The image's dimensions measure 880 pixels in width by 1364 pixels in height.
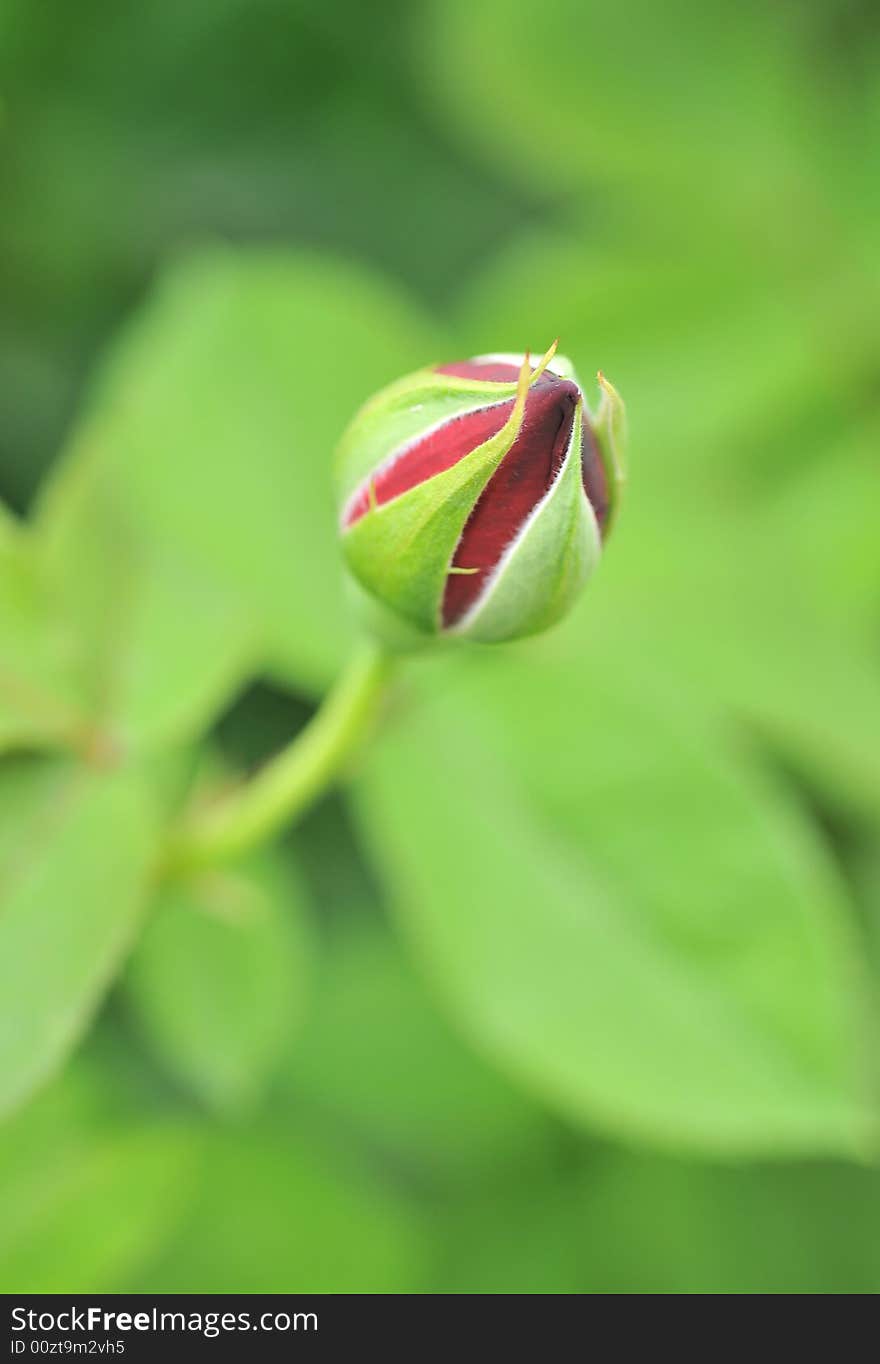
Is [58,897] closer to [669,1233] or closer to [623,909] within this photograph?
[623,909]

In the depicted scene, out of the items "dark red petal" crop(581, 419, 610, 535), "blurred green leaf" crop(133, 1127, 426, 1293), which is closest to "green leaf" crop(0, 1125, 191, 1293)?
"blurred green leaf" crop(133, 1127, 426, 1293)

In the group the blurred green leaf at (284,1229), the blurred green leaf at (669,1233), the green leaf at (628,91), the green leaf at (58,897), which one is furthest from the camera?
the green leaf at (628,91)

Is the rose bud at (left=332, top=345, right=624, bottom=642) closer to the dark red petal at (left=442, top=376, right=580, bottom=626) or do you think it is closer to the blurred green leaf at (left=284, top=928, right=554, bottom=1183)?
the dark red petal at (left=442, top=376, right=580, bottom=626)

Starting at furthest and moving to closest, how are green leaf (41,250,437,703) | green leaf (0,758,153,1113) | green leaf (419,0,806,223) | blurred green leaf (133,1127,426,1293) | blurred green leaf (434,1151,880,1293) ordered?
1. green leaf (419,0,806,223)
2. blurred green leaf (434,1151,880,1293)
3. blurred green leaf (133,1127,426,1293)
4. green leaf (41,250,437,703)
5. green leaf (0,758,153,1113)

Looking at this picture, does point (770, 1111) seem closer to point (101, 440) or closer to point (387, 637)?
point (387, 637)

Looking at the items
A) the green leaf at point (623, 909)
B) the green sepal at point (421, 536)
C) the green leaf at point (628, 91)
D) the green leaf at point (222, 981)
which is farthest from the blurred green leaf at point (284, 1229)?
the green leaf at point (628, 91)

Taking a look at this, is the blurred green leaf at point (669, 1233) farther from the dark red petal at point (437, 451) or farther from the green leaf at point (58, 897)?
the dark red petal at point (437, 451)
